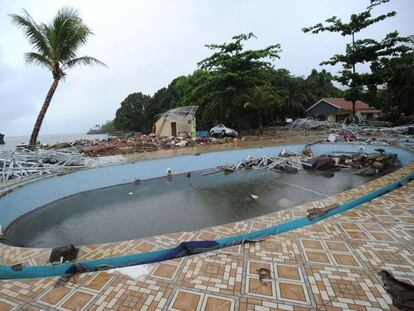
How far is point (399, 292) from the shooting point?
2.02 m

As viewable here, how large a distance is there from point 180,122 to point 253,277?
22.0m

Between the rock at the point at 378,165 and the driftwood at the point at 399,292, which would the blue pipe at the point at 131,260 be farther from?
the rock at the point at 378,165

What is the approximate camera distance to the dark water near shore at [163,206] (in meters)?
4.77

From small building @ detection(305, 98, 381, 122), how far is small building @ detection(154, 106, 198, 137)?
2102 centimetres

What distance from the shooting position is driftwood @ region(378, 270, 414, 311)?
1.91 metres

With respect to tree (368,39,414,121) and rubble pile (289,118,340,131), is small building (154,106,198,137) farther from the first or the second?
tree (368,39,414,121)

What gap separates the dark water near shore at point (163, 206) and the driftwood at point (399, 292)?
3.00 m

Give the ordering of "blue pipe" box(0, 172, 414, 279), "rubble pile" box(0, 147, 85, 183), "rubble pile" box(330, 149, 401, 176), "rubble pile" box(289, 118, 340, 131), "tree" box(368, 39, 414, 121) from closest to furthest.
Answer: "blue pipe" box(0, 172, 414, 279) < "rubble pile" box(0, 147, 85, 183) < "rubble pile" box(330, 149, 401, 176) < "tree" box(368, 39, 414, 121) < "rubble pile" box(289, 118, 340, 131)

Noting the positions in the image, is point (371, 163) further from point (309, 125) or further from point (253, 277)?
point (309, 125)

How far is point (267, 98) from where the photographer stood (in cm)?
2031

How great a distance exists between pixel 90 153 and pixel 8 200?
6960 mm

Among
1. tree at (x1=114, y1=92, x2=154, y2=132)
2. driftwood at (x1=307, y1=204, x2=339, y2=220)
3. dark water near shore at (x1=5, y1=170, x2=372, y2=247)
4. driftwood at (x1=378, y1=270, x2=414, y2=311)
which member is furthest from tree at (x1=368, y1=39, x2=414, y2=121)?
tree at (x1=114, y1=92, x2=154, y2=132)

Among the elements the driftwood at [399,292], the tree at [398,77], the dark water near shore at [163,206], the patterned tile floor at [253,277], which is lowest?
the dark water near shore at [163,206]

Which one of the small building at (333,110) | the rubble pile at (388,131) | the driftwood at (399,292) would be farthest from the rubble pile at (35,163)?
the small building at (333,110)
